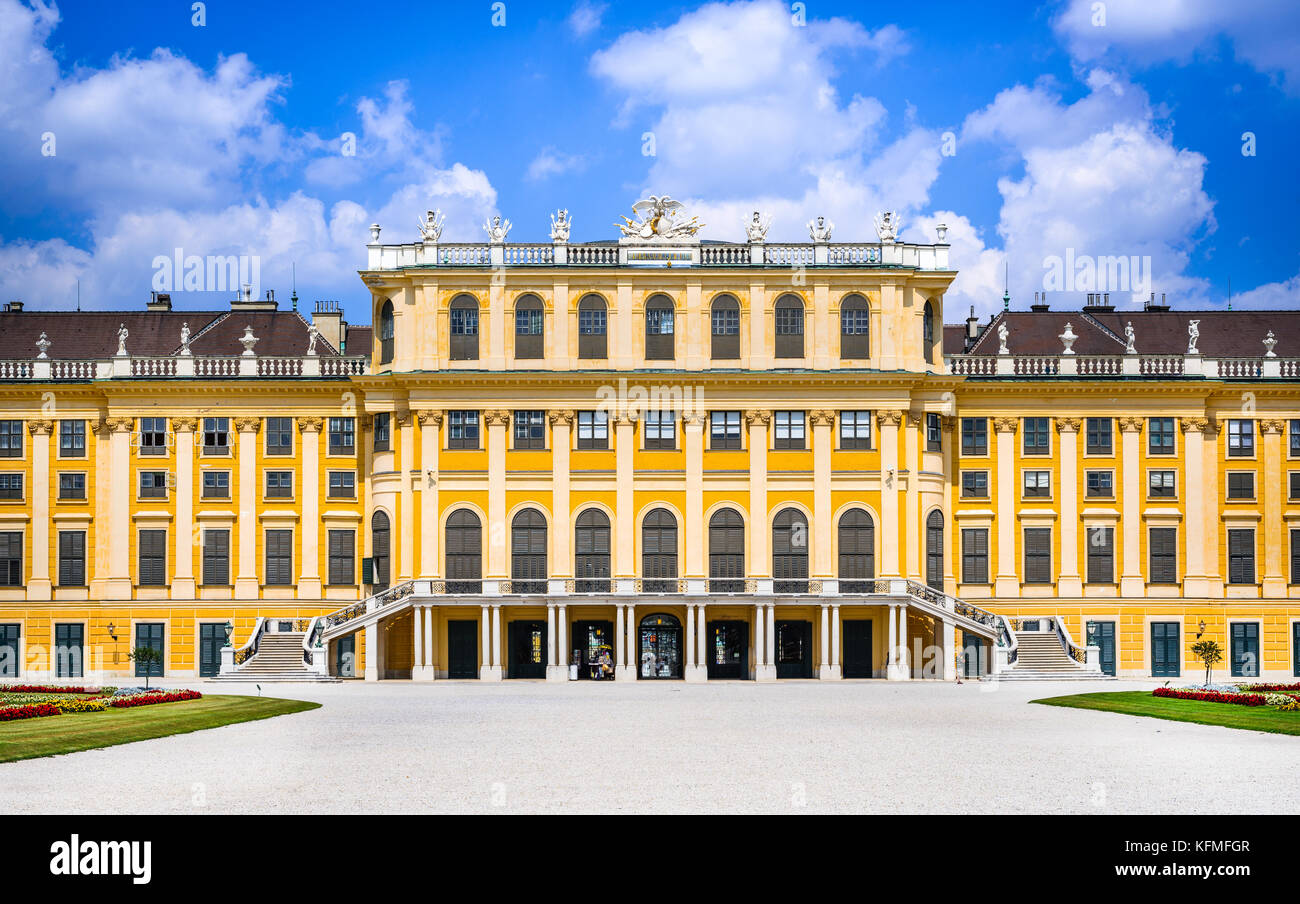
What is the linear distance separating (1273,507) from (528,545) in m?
32.8

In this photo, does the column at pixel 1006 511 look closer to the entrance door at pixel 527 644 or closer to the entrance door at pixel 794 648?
the entrance door at pixel 794 648

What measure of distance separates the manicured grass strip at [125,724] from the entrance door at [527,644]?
2012 cm

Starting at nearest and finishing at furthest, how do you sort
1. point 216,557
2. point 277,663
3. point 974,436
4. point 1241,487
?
point 277,663, point 216,557, point 974,436, point 1241,487

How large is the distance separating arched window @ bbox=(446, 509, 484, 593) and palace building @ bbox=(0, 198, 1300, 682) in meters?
0.13

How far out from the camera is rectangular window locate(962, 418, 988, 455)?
6962 cm

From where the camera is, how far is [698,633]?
6494 centimetres

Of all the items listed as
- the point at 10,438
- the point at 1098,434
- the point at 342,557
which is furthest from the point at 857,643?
the point at 10,438

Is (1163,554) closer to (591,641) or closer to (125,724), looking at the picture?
(591,641)

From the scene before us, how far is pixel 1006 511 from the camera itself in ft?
227

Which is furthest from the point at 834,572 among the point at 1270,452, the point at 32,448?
the point at 32,448

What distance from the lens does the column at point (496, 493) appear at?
6606 cm

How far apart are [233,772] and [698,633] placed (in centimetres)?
4004

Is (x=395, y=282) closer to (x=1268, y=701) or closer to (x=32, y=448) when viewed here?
(x=32, y=448)
